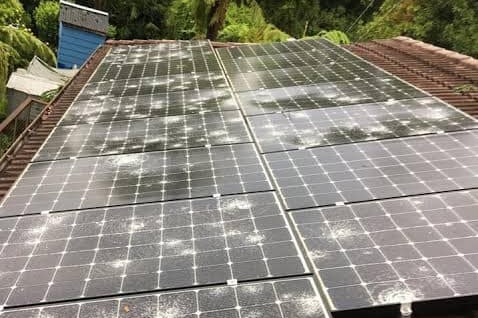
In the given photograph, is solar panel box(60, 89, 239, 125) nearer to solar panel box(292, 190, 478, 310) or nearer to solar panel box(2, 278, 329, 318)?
solar panel box(292, 190, 478, 310)

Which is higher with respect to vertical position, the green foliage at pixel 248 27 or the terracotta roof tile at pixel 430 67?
the terracotta roof tile at pixel 430 67

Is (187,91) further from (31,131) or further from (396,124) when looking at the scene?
(396,124)

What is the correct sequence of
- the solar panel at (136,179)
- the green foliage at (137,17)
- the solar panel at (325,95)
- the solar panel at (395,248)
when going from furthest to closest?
the green foliage at (137,17) → the solar panel at (325,95) → the solar panel at (136,179) → the solar panel at (395,248)

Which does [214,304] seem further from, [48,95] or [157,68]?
[48,95]

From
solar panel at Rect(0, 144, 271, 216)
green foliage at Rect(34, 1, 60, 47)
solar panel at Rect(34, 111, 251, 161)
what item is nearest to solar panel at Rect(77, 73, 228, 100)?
solar panel at Rect(34, 111, 251, 161)

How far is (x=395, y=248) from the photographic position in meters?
5.79

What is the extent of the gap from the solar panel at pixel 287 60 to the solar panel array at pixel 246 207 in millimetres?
2876

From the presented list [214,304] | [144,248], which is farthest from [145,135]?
[214,304]

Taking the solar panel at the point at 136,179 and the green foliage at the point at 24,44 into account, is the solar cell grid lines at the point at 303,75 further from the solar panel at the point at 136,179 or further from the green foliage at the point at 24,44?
the green foliage at the point at 24,44

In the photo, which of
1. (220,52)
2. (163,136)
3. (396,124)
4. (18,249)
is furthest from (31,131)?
(220,52)

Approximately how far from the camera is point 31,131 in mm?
10125

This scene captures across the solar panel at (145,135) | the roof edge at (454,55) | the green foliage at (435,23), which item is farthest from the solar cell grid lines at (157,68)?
the green foliage at (435,23)

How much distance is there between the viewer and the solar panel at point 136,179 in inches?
286

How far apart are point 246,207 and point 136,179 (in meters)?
1.96
